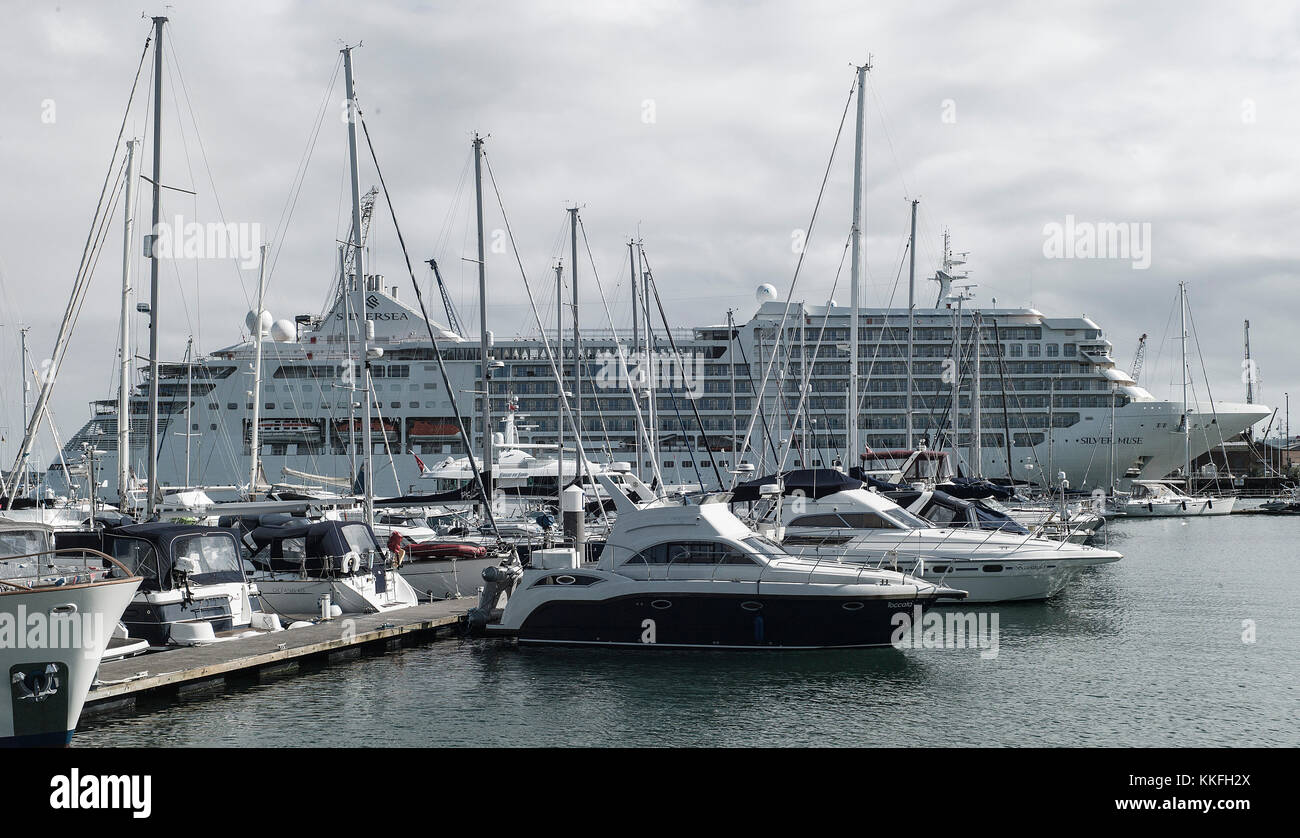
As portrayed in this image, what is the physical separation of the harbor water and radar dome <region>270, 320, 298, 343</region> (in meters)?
48.3

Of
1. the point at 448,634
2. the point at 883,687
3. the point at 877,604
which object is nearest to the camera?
the point at 883,687

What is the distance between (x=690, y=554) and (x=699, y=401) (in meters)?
49.8

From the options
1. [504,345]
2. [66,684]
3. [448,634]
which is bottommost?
[448,634]

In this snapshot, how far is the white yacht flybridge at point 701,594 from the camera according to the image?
58.8ft

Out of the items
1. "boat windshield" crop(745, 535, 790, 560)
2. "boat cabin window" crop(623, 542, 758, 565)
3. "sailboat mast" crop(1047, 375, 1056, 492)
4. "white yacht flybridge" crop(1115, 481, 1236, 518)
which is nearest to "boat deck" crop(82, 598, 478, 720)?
"boat cabin window" crop(623, 542, 758, 565)

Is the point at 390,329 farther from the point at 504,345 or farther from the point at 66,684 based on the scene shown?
the point at 66,684

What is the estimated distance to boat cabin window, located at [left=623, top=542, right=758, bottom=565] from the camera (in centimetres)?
1866

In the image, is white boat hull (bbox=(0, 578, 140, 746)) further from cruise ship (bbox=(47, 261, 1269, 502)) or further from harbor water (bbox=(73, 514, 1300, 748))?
cruise ship (bbox=(47, 261, 1269, 502))

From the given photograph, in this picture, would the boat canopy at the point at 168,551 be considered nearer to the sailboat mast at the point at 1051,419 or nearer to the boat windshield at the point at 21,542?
the boat windshield at the point at 21,542

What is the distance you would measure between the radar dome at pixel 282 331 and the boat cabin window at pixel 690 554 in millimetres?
50184
